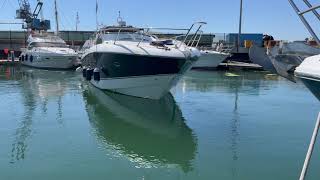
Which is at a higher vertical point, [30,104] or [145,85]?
[145,85]

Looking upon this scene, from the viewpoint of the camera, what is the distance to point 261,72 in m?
35.3

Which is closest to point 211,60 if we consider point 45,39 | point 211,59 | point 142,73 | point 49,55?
point 211,59

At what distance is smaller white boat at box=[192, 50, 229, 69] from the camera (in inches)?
1474

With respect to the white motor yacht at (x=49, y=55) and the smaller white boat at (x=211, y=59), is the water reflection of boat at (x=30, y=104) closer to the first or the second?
the white motor yacht at (x=49, y=55)

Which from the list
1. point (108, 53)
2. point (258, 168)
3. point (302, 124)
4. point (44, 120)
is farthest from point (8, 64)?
point (258, 168)

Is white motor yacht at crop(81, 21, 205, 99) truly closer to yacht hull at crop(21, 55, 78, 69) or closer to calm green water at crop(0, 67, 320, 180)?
calm green water at crop(0, 67, 320, 180)

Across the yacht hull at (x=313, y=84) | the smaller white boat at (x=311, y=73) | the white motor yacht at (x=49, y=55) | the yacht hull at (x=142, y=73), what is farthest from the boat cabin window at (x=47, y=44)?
the yacht hull at (x=313, y=84)

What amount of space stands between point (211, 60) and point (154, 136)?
26.8 metres

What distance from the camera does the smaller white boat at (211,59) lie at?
37.4 m

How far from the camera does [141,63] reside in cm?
1653

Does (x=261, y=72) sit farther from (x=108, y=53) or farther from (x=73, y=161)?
(x=73, y=161)

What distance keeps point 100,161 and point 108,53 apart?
9.45 metres

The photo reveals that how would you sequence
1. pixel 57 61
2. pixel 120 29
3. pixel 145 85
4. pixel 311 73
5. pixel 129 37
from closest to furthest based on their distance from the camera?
pixel 311 73, pixel 145 85, pixel 120 29, pixel 129 37, pixel 57 61

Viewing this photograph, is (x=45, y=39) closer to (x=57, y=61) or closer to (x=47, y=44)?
(x=47, y=44)
